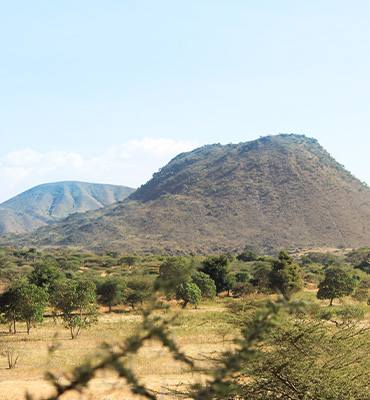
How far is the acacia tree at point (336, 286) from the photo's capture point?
34.2m

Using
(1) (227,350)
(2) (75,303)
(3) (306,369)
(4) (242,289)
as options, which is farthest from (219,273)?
(1) (227,350)

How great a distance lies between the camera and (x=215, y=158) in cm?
17612

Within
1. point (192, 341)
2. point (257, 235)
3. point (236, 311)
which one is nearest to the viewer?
point (236, 311)

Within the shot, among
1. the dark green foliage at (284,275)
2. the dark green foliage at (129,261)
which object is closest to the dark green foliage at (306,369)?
the dark green foliage at (284,275)

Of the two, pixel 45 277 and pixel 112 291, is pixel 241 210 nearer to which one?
pixel 112 291

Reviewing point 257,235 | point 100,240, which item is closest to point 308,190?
point 257,235

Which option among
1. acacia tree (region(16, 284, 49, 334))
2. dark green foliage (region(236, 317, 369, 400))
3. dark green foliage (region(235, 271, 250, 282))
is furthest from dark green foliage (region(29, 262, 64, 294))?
dark green foliage (region(236, 317, 369, 400))

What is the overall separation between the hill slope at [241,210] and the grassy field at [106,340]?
65.7m

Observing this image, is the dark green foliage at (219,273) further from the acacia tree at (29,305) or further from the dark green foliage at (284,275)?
the acacia tree at (29,305)

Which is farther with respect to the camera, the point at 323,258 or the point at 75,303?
the point at 323,258

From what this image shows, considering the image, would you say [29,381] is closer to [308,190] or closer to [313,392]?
[313,392]

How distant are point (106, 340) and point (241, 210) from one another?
113 m

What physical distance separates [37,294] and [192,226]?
8638 centimetres

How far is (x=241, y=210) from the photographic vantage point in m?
118
